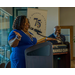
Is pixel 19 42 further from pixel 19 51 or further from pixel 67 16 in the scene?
pixel 67 16

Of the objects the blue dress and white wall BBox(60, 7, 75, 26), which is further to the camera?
white wall BBox(60, 7, 75, 26)

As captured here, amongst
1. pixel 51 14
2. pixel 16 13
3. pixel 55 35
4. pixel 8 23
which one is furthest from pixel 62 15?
pixel 55 35

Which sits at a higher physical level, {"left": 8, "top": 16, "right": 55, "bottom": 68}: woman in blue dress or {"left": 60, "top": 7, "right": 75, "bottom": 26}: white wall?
{"left": 60, "top": 7, "right": 75, "bottom": 26}: white wall

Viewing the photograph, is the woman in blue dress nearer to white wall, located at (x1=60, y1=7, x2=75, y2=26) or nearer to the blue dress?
the blue dress

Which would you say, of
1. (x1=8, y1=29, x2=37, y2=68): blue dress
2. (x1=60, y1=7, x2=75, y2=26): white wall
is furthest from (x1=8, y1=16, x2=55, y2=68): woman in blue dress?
(x1=60, y1=7, x2=75, y2=26): white wall

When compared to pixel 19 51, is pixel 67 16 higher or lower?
higher

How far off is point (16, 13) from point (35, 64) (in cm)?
423

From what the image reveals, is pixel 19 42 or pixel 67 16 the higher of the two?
pixel 67 16

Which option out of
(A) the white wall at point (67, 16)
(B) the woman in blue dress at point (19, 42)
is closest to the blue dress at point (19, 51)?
(B) the woman in blue dress at point (19, 42)

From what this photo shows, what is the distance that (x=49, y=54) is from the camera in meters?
0.40

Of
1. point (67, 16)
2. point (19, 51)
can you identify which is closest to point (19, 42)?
point (19, 51)

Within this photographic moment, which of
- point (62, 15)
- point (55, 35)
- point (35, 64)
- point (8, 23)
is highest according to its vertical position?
point (62, 15)

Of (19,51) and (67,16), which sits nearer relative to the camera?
(19,51)
